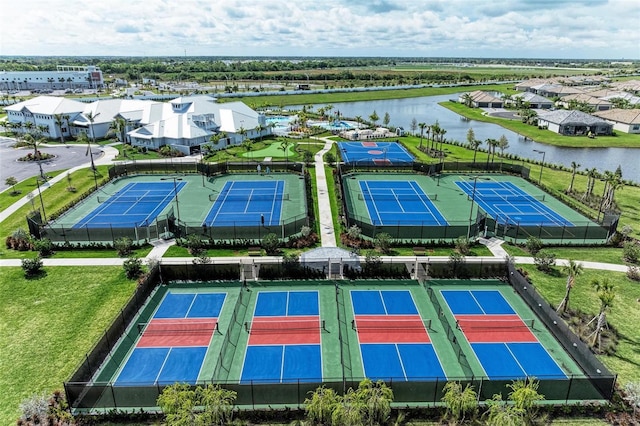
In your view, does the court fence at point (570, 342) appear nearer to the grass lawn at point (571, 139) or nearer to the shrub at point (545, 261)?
the shrub at point (545, 261)

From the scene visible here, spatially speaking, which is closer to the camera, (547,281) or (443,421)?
(443,421)

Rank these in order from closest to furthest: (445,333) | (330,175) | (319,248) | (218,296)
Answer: (445,333) < (218,296) < (319,248) < (330,175)

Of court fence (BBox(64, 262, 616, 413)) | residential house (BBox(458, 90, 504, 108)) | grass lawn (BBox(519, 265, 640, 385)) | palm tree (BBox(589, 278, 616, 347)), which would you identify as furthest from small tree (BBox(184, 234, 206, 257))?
residential house (BBox(458, 90, 504, 108))

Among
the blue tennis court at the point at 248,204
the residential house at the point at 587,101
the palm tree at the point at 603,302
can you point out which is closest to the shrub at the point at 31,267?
the blue tennis court at the point at 248,204

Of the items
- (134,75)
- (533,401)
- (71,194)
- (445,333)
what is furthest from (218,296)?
(134,75)

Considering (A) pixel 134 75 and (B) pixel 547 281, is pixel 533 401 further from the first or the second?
(A) pixel 134 75

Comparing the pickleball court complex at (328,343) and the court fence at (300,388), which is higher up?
the court fence at (300,388)
